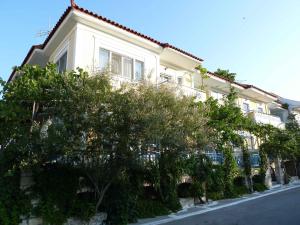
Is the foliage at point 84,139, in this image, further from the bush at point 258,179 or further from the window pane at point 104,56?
the bush at point 258,179

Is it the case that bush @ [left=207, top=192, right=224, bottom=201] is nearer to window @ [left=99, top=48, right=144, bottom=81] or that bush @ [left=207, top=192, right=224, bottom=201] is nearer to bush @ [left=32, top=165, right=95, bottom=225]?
bush @ [left=32, top=165, right=95, bottom=225]

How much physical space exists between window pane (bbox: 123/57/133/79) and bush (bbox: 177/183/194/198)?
6.51 m

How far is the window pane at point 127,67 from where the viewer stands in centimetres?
1405

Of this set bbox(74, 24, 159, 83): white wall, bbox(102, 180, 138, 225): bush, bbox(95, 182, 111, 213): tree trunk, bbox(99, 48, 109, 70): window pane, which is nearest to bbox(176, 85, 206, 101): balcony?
bbox(74, 24, 159, 83): white wall

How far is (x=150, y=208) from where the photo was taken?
1135 centimetres

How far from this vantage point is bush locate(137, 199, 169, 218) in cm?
1098

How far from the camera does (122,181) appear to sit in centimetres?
1064

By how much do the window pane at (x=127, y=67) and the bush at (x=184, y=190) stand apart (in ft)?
21.3

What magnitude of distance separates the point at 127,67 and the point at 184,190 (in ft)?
23.9

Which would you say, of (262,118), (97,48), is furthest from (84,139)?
(262,118)

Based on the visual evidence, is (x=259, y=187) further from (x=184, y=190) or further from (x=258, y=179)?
(x=184, y=190)

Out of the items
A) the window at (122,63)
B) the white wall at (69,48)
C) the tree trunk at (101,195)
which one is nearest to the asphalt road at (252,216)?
the tree trunk at (101,195)

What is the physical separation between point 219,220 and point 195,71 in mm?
12047

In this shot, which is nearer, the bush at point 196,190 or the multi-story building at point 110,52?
the multi-story building at point 110,52
